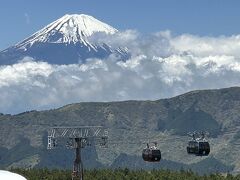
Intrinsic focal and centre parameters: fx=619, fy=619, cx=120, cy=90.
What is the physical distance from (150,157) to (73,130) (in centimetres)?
3024

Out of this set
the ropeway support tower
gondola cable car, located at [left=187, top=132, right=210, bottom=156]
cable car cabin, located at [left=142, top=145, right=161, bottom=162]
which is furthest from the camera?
the ropeway support tower

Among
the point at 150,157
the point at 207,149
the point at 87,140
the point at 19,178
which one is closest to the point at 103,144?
the point at 87,140

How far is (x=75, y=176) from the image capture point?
138 m

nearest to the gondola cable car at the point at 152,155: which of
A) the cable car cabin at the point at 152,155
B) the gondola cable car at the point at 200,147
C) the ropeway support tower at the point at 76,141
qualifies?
the cable car cabin at the point at 152,155

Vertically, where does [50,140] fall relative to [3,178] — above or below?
above

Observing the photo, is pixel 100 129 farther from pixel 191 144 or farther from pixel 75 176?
pixel 191 144

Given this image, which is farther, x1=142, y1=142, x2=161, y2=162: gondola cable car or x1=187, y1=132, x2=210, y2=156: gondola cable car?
x1=142, y1=142, x2=161, y2=162: gondola cable car

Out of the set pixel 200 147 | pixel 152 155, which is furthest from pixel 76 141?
pixel 200 147

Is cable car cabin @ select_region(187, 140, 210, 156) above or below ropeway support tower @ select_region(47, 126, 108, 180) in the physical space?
below

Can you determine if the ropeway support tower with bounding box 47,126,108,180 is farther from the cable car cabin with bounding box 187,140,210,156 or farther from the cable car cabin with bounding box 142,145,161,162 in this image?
the cable car cabin with bounding box 187,140,210,156

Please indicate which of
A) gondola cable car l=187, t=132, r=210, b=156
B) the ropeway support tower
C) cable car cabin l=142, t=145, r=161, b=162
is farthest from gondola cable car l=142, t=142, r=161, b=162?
the ropeway support tower

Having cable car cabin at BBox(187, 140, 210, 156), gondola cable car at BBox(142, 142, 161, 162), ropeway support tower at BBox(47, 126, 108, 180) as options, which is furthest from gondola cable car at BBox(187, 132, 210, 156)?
ropeway support tower at BBox(47, 126, 108, 180)

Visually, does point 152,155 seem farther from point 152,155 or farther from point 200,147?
point 200,147

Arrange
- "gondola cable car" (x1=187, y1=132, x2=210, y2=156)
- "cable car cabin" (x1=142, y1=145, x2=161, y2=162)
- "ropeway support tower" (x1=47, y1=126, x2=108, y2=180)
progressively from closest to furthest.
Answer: "gondola cable car" (x1=187, y1=132, x2=210, y2=156) → "cable car cabin" (x1=142, y1=145, x2=161, y2=162) → "ropeway support tower" (x1=47, y1=126, x2=108, y2=180)
